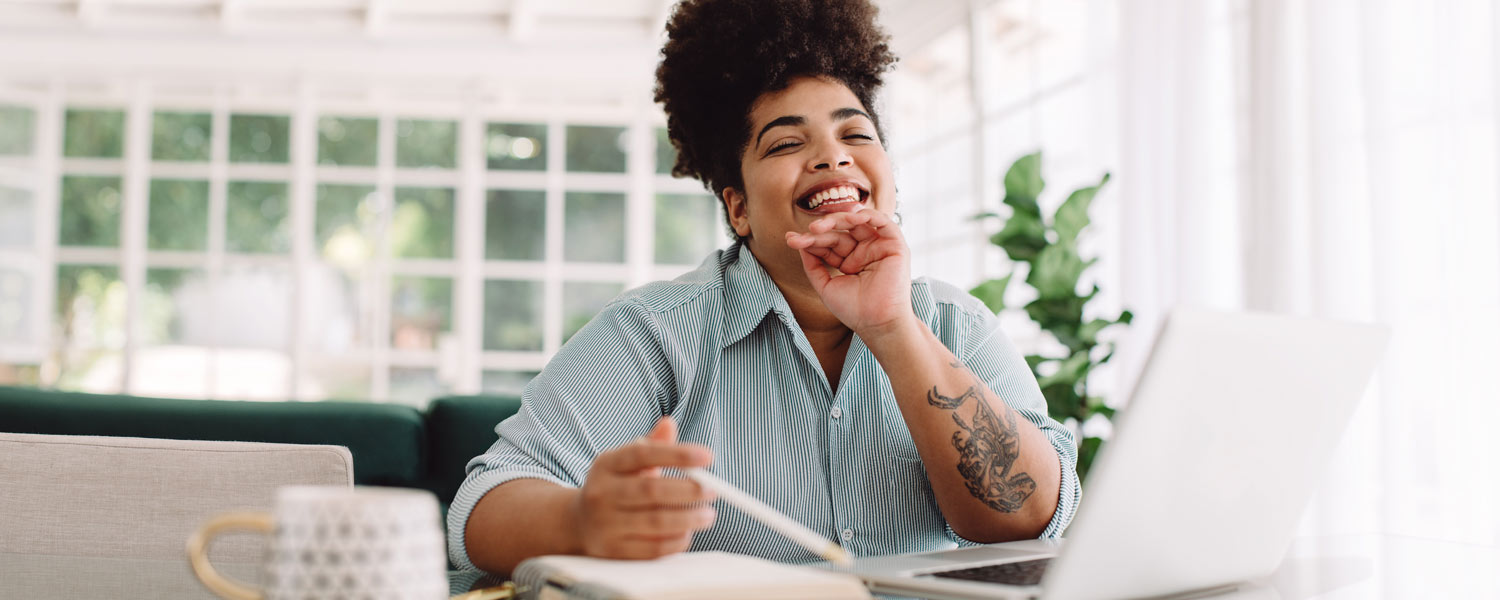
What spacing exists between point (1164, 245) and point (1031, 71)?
1.19m

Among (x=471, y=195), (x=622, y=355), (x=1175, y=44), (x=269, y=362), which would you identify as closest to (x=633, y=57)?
(x=471, y=195)

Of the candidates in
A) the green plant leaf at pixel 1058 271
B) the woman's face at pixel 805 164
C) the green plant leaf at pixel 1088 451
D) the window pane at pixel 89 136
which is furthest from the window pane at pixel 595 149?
the woman's face at pixel 805 164

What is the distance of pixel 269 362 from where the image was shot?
19.4 feet

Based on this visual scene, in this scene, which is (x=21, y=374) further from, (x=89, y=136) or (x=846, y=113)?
(x=846, y=113)

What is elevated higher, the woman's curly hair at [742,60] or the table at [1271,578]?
the woman's curly hair at [742,60]

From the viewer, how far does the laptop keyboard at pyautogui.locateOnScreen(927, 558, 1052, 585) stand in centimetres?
78

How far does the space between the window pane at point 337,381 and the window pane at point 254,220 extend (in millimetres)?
712

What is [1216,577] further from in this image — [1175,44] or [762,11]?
[1175,44]

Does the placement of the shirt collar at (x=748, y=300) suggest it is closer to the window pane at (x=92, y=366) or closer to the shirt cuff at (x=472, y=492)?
the shirt cuff at (x=472, y=492)

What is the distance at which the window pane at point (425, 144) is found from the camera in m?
6.09

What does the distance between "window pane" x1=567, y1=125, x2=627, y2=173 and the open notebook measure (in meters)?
5.63

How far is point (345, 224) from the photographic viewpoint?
598 centimetres

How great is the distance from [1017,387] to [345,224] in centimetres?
538

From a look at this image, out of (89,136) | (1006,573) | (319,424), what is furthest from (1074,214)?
(89,136)
